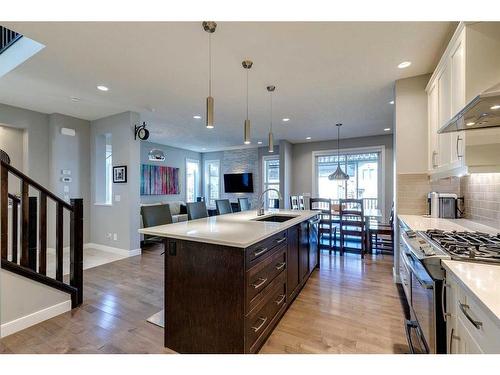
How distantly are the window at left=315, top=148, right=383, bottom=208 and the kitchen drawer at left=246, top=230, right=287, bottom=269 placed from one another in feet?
16.9

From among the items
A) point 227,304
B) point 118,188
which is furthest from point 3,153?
point 227,304

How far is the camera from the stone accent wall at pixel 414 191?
298cm

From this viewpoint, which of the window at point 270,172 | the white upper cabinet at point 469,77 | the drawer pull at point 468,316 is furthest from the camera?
the window at point 270,172

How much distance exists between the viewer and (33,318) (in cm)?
218

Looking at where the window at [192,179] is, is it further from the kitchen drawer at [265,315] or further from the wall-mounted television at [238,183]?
the kitchen drawer at [265,315]

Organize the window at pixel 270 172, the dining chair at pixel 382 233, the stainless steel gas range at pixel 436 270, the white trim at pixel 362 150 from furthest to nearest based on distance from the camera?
the window at pixel 270 172
the white trim at pixel 362 150
the dining chair at pixel 382 233
the stainless steel gas range at pixel 436 270

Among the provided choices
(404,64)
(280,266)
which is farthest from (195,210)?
(404,64)

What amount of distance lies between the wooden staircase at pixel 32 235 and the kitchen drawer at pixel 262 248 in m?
1.96

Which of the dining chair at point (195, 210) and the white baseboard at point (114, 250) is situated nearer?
the dining chair at point (195, 210)

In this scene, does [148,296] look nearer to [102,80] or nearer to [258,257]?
[258,257]

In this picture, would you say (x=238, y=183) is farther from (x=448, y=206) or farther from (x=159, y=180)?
(x=448, y=206)

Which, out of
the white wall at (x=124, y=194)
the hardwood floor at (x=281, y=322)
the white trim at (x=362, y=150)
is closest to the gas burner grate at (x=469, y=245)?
the hardwood floor at (x=281, y=322)

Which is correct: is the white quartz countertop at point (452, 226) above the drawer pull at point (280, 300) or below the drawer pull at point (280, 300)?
above
